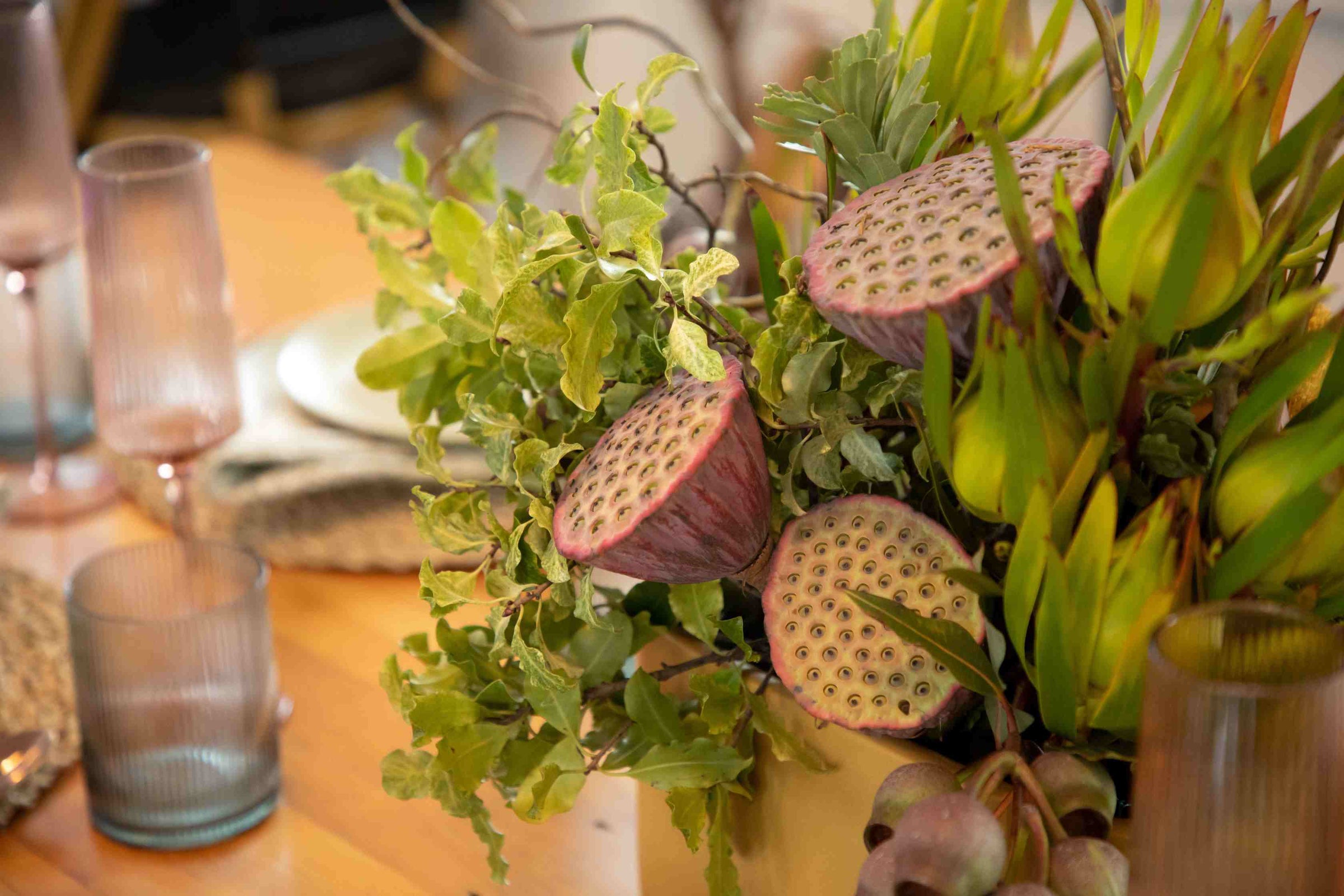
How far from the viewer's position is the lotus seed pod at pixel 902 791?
13.8 inches

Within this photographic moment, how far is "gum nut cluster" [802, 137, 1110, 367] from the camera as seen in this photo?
1.11ft

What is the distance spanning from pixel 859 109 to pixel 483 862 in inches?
14.1

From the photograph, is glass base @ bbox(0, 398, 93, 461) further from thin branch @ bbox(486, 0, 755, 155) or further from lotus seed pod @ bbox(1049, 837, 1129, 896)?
lotus seed pod @ bbox(1049, 837, 1129, 896)

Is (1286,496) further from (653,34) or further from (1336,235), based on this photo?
(653,34)

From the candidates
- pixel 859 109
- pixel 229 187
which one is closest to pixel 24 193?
pixel 229 187

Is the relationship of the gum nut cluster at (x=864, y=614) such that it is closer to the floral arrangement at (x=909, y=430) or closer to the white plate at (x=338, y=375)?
the floral arrangement at (x=909, y=430)

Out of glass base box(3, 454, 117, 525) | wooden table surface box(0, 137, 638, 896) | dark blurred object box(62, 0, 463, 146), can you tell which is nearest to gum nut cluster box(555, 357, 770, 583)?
wooden table surface box(0, 137, 638, 896)

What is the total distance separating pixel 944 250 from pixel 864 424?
0.07m

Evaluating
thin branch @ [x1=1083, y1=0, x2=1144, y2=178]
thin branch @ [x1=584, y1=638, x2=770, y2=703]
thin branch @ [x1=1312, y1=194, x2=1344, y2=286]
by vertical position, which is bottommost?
thin branch @ [x1=584, y1=638, x2=770, y2=703]

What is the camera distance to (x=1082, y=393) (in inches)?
13.2

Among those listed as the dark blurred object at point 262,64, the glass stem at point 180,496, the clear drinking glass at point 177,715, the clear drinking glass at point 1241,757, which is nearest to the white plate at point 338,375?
the glass stem at point 180,496

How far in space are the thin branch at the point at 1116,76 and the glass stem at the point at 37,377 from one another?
29.1 inches

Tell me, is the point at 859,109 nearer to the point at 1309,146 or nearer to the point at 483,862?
the point at 1309,146

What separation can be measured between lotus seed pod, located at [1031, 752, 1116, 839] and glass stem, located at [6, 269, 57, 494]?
2.47 ft
